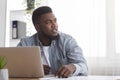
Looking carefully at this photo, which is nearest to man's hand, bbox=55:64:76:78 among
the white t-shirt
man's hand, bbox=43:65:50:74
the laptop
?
the laptop

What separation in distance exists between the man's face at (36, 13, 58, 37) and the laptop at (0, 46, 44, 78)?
1.92ft

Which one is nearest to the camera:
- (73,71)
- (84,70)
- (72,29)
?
(73,71)

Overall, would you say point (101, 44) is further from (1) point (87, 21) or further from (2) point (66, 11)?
(2) point (66, 11)

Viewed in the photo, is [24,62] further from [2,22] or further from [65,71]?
[2,22]

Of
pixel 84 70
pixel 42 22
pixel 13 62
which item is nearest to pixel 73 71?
pixel 84 70

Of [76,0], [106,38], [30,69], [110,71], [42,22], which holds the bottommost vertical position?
[110,71]

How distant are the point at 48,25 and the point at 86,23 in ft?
2.00

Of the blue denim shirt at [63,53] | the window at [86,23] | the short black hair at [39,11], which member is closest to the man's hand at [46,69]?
the blue denim shirt at [63,53]

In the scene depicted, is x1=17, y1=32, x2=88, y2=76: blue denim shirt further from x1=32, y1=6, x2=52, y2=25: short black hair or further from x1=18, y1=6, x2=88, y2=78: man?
x1=32, y1=6, x2=52, y2=25: short black hair

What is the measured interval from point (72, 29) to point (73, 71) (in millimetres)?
1079

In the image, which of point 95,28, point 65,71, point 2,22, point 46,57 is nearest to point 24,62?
Result: point 65,71

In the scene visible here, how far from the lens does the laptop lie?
1.41 metres

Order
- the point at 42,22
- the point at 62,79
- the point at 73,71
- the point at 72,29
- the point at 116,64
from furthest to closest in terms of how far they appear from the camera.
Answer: the point at 72,29 → the point at 116,64 → the point at 42,22 → the point at 73,71 → the point at 62,79

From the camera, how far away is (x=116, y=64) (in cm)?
240
